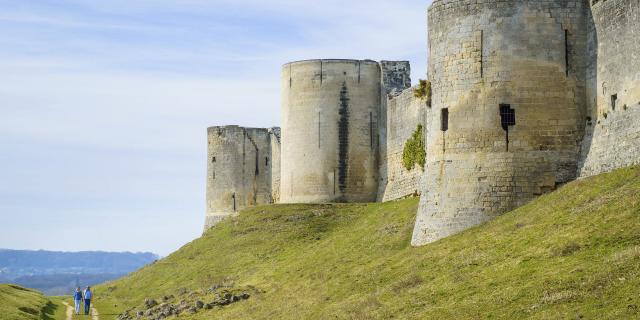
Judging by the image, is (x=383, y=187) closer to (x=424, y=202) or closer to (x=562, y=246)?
(x=424, y=202)

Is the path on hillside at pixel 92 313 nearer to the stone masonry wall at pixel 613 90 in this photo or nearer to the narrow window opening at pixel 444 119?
the narrow window opening at pixel 444 119

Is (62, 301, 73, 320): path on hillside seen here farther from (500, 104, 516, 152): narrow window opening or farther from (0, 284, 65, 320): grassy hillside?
(500, 104, 516, 152): narrow window opening

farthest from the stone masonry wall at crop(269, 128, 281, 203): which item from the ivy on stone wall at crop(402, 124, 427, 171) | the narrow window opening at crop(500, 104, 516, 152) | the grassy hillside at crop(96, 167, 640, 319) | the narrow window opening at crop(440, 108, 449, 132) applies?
the narrow window opening at crop(500, 104, 516, 152)

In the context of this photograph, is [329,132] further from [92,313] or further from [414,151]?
[92,313]

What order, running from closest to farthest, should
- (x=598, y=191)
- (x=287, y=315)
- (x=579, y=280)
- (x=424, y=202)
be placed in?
1. (x=579, y=280)
2. (x=598, y=191)
3. (x=287, y=315)
4. (x=424, y=202)

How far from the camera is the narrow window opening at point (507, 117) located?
29469 millimetres

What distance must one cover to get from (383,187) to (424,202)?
62.1ft

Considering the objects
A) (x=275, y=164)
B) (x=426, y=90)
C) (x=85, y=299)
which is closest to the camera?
(x=426, y=90)

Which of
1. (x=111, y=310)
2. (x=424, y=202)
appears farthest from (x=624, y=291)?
(x=111, y=310)

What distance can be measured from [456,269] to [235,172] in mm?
39329

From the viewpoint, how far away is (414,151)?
46.5 metres

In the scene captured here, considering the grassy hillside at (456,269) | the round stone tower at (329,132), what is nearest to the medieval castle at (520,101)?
the grassy hillside at (456,269)

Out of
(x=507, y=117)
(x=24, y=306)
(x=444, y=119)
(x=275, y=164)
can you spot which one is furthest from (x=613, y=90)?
(x=275, y=164)

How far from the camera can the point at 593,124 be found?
29281mm
